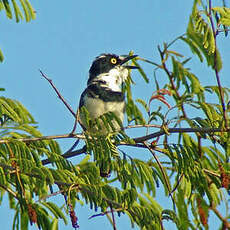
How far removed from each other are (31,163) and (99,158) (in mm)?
528

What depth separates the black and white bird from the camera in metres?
5.90

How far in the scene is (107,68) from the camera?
23.5 feet

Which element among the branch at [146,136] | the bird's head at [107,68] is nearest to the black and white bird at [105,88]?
the bird's head at [107,68]

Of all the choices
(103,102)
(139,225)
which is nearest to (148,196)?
(139,225)

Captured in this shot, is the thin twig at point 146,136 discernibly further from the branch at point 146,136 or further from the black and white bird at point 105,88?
the black and white bird at point 105,88

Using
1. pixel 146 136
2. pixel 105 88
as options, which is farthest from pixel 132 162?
pixel 105 88

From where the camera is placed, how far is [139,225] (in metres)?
3.94

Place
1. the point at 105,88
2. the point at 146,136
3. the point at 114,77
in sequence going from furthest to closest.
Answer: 1. the point at 114,77
2. the point at 105,88
3. the point at 146,136

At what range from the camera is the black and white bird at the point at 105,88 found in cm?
590

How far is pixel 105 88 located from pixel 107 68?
0.85 metres

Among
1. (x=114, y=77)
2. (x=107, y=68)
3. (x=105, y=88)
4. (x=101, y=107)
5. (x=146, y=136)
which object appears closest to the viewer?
(x=146, y=136)

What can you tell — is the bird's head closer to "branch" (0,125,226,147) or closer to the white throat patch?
the white throat patch

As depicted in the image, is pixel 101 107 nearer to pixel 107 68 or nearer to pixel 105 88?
pixel 105 88

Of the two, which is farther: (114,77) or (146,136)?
(114,77)
